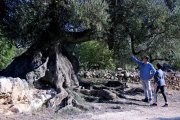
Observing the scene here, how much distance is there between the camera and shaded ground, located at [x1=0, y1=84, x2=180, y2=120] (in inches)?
472

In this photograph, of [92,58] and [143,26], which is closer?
[143,26]

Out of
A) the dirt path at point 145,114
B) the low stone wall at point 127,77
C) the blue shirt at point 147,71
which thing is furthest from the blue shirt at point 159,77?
the low stone wall at point 127,77

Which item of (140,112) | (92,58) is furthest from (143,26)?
(92,58)

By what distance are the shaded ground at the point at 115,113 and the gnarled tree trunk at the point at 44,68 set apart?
2.17 meters

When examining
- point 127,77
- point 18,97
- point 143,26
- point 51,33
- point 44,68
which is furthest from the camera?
point 127,77

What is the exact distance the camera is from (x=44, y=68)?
16.2 m

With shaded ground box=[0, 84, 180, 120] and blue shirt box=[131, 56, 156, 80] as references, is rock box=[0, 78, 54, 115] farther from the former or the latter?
blue shirt box=[131, 56, 156, 80]

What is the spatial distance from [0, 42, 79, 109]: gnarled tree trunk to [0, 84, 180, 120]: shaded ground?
2.17 meters

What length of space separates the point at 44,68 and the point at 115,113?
456cm

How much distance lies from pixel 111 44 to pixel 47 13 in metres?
4.93

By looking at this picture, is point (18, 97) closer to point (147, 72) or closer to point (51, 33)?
point (51, 33)

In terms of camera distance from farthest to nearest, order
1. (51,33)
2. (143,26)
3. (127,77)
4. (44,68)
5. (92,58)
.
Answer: (92,58) < (127,77) < (143,26) < (51,33) < (44,68)

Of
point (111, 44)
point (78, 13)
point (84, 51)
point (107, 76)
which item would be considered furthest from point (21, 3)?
point (84, 51)

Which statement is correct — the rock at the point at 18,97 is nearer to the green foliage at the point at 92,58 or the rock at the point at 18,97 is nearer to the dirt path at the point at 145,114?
the dirt path at the point at 145,114
